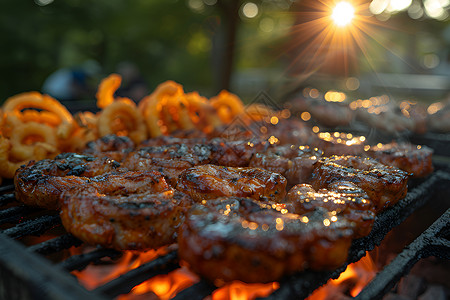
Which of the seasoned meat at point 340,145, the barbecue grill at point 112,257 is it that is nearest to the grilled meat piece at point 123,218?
the barbecue grill at point 112,257

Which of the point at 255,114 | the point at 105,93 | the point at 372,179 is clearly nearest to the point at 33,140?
the point at 105,93

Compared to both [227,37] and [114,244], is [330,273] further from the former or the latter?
[227,37]

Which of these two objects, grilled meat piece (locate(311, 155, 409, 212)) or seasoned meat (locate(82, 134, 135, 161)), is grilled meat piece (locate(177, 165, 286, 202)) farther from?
seasoned meat (locate(82, 134, 135, 161))

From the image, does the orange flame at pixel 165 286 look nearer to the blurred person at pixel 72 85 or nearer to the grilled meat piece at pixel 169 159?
the grilled meat piece at pixel 169 159

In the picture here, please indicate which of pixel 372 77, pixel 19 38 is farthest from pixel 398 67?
pixel 19 38

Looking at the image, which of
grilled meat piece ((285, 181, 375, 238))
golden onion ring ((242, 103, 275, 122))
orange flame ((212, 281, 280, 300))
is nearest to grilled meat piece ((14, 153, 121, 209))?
orange flame ((212, 281, 280, 300))
